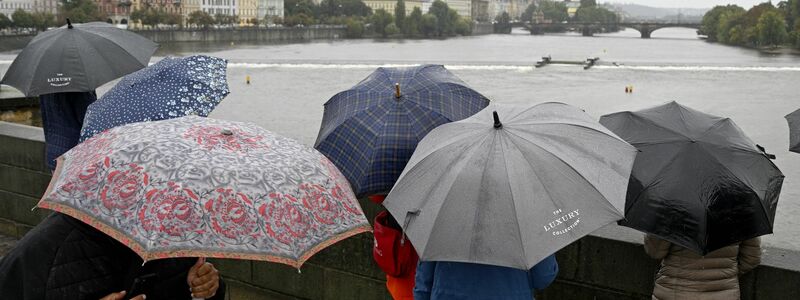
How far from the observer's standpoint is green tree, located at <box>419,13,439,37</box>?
329 feet

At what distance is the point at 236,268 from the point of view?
425cm

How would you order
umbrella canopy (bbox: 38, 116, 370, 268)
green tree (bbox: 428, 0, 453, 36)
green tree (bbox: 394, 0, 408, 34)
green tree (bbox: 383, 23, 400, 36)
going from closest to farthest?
1. umbrella canopy (bbox: 38, 116, 370, 268)
2. green tree (bbox: 383, 23, 400, 36)
3. green tree (bbox: 394, 0, 408, 34)
4. green tree (bbox: 428, 0, 453, 36)

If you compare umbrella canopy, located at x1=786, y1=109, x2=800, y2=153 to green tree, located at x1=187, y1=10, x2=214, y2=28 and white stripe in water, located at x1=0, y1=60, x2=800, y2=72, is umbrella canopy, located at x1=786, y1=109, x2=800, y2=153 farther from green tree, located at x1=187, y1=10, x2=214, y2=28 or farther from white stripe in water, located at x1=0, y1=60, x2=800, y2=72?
green tree, located at x1=187, y1=10, x2=214, y2=28

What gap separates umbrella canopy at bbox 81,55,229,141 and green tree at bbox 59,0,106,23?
2855 inches

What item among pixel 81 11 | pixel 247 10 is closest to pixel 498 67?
pixel 81 11

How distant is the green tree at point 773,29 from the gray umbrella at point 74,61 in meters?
68.2

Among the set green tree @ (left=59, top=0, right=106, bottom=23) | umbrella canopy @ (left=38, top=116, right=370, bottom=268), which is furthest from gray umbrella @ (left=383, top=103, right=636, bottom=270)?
green tree @ (left=59, top=0, right=106, bottom=23)

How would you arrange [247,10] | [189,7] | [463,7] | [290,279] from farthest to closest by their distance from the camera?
[463,7], [247,10], [189,7], [290,279]

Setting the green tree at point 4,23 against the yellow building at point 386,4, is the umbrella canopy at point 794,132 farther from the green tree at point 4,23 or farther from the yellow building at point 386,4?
the yellow building at point 386,4

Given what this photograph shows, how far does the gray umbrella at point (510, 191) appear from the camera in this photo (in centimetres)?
210

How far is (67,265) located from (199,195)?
1.07ft

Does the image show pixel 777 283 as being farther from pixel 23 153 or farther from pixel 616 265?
pixel 23 153

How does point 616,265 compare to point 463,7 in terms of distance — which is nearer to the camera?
point 616,265

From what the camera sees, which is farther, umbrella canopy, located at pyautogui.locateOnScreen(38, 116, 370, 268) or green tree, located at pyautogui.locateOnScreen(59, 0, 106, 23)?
green tree, located at pyautogui.locateOnScreen(59, 0, 106, 23)
